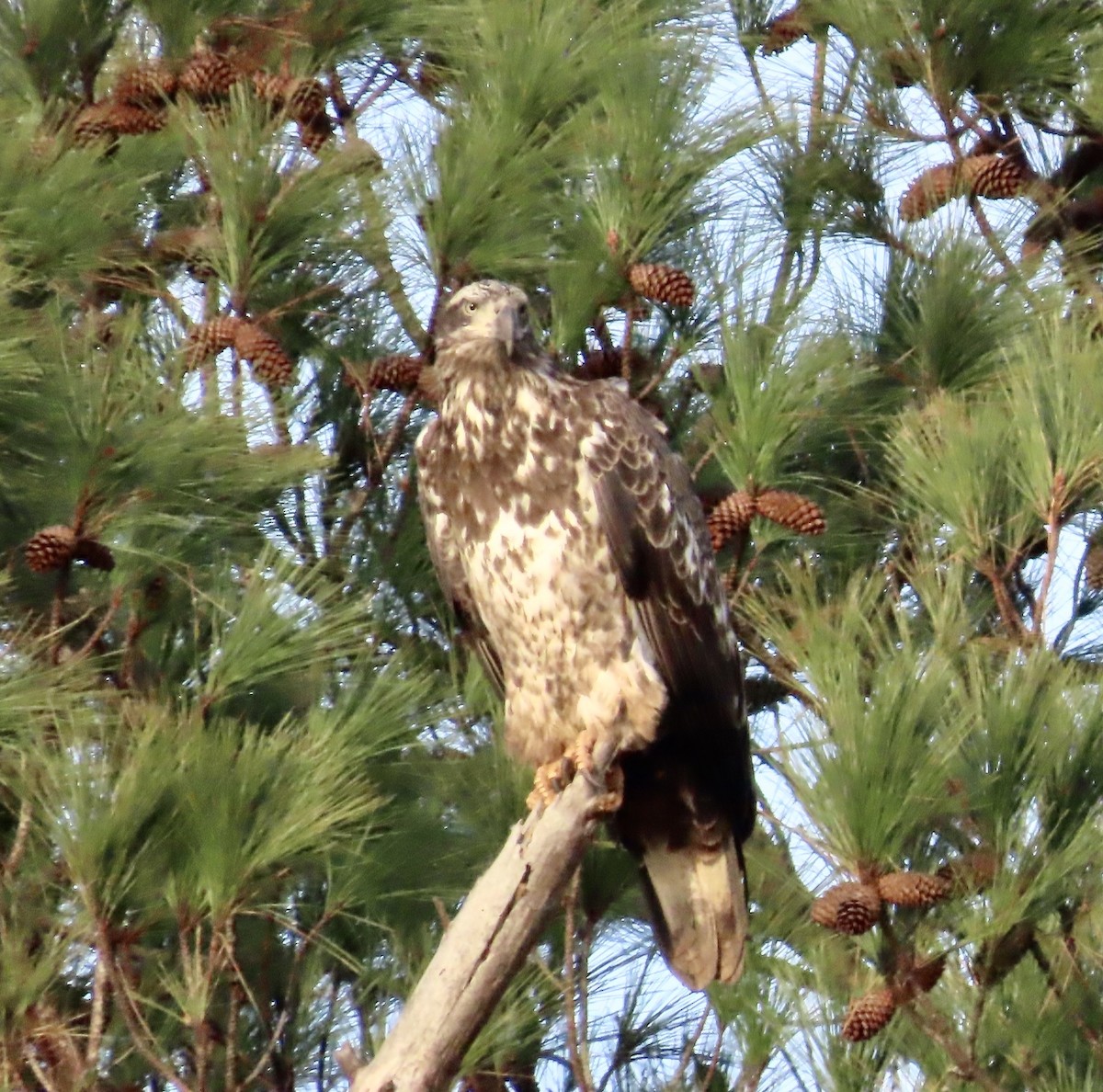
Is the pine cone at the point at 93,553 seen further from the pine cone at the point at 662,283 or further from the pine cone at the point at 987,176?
the pine cone at the point at 987,176

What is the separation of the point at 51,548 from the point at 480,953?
108cm

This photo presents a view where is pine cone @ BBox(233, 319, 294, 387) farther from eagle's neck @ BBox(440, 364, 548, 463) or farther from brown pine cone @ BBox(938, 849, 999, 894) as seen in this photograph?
brown pine cone @ BBox(938, 849, 999, 894)

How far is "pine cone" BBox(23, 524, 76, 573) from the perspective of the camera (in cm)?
396

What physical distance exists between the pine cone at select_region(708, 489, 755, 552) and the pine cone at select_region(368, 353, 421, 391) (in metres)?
0.70

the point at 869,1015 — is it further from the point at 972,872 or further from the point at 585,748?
the point at 585,748

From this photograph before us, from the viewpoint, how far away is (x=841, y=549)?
4.97 meters

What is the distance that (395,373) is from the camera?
16.1 feet

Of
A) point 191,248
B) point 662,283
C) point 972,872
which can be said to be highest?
point 191,248

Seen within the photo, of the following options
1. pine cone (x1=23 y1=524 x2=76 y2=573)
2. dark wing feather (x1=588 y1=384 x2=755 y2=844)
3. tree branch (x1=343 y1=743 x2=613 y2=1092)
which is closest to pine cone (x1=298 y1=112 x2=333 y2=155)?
dark wing feather (x1=588 y1=384 x2=755 y2=844)

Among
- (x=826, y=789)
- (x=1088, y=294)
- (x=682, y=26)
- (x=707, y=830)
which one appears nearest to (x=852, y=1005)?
(x=826, y=789)

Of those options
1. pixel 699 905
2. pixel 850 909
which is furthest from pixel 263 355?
pixel 850 909

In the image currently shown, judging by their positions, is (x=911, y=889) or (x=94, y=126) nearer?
(x=911, y=889)

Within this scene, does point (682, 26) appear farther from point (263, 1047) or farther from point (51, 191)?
point (263, 1047)

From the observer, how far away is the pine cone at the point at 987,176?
5.19 metres
